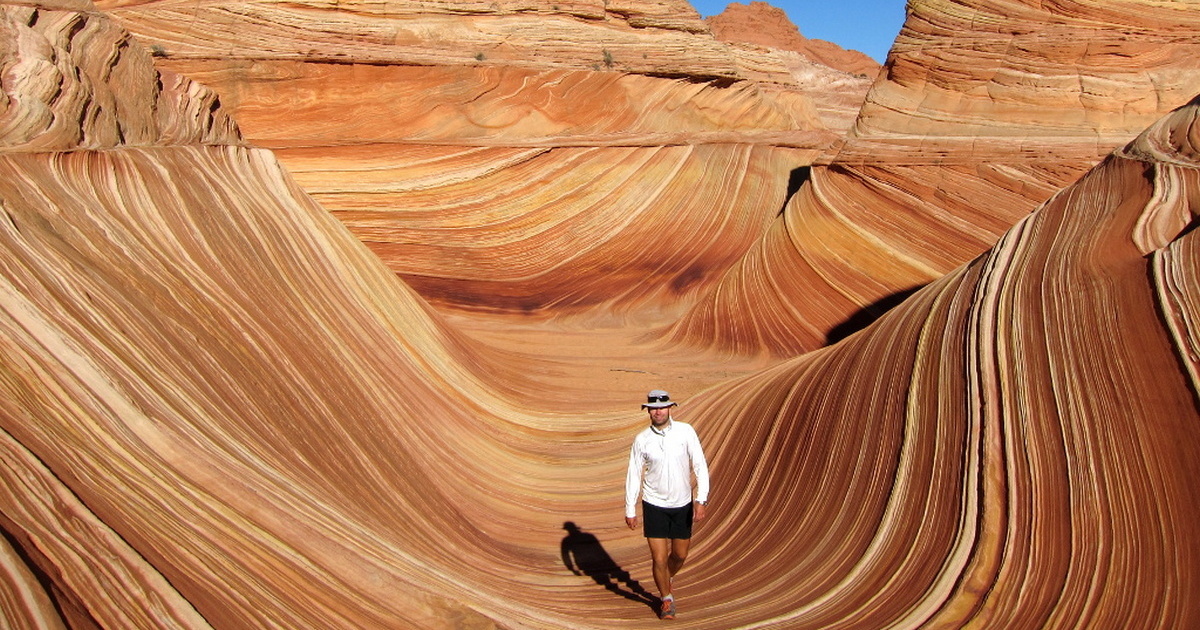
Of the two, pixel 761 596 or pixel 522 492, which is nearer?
pixel 761 596

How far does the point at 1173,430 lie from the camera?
13.3ft

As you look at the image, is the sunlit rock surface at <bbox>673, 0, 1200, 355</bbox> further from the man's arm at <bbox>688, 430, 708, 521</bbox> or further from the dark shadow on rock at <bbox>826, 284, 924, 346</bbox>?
the man's arm at <bbox>688, 430, 708, 521</bbox>

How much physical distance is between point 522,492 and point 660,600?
1896mm

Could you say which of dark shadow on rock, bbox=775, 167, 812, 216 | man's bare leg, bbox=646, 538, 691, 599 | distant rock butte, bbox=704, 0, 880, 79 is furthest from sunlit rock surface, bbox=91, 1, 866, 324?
distant rock butte, bbox=704, 0, 880, 79

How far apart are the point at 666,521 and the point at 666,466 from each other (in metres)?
0.26

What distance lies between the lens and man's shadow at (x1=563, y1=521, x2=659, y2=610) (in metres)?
4.85

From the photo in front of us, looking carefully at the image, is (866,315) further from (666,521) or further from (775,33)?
(775,33)

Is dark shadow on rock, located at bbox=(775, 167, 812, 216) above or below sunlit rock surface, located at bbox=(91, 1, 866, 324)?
above

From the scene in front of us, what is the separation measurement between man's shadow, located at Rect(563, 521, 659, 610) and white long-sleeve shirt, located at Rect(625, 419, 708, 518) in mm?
654

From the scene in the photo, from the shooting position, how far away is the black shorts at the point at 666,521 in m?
4.29

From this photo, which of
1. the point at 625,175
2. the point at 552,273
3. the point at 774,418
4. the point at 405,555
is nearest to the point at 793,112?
the point at 625,175

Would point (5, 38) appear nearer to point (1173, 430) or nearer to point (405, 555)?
point (405, 555)

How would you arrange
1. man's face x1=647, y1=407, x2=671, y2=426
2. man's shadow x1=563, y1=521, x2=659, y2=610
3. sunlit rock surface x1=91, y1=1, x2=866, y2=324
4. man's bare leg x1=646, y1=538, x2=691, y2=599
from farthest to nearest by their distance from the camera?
sunlit rock surface x1=91, y1=1, x2=866, y2=324
man's shadow x1=563, y1=521, x2=659, y2=610
man's bare leg x1=646, y1=538, x2=691, y2=599
man's face x1=647, y1=407, x2=671, y2=426

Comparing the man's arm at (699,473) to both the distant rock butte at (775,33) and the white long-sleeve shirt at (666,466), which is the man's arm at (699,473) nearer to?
the white long-sleeve shirt at (666,466)
